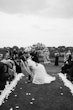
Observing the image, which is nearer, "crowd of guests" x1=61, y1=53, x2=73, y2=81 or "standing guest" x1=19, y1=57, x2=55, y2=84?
"crowd of guests" x1=61, y1=53, x2=73, y2=81

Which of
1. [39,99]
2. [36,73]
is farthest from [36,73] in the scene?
[39,99]

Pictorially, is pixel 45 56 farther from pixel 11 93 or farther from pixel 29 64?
pixel 11 93

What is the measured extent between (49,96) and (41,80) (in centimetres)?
300

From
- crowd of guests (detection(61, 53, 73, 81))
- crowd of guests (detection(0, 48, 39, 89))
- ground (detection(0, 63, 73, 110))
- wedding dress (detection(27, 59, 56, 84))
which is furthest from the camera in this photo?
wedding dress (detection(27, 59, 56, 84))

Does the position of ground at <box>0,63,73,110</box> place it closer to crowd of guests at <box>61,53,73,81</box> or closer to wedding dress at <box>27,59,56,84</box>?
crowd of guests at <box>61,53,73,81</box>

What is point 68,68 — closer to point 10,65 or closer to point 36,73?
point 36,73

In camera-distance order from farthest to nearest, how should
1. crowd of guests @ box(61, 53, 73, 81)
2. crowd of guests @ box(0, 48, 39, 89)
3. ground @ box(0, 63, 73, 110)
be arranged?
crowd of guests @ box(61, 53, 73, 81), crowd of guests @ box(0, 48, 39, 89), ground @ box(0, 63, 73, 110)

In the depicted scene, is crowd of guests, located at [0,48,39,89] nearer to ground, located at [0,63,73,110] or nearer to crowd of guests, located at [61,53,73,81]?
ground, located at [0,63,73,110]

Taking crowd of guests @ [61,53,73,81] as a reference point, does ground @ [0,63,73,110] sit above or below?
below

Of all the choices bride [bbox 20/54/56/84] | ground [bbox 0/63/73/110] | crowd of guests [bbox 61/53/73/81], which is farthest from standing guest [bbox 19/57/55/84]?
ground [bbox 0/63/73/110]

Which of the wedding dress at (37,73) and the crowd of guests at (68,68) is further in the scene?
the wedding dress at (37,73)

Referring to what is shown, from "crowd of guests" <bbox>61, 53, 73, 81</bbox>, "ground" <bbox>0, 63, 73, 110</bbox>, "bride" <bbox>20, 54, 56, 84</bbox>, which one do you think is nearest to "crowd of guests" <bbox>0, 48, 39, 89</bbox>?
"bride" <bbox>20, 54, 56, 84</bbox>

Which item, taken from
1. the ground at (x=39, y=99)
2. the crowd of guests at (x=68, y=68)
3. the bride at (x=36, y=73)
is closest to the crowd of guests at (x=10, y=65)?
the bride at (x=36, y=73)

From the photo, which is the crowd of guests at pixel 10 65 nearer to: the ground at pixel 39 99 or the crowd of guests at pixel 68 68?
the ground at pixel 39 99
